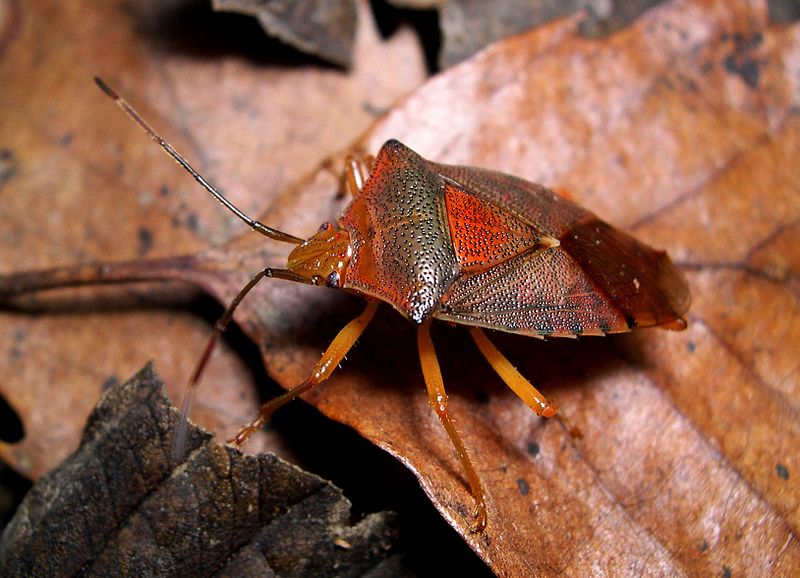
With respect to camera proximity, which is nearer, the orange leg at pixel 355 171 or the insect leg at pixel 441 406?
the insect leg at pixel 441 406

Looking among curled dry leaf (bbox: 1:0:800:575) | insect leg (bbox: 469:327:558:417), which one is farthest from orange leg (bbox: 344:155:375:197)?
insect leg (bbox: 469:327:558:417)

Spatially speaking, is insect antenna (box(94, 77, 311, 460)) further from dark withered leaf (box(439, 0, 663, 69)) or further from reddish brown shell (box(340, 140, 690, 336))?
dark withered leaf (box(439, 0, 663, 69))

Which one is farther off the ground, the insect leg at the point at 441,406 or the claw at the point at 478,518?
the insect leg at the point at 441,406

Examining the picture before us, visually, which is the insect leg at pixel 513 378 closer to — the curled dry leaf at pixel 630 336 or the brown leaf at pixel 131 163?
the curled dry leaf at pixel 630 336

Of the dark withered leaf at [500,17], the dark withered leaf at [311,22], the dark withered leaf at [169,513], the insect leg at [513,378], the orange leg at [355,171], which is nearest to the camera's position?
the dark withered leaf at [169,513]

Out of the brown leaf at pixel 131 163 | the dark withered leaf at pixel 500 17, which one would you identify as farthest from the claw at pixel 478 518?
the dark withered leaf at pixel 500 17

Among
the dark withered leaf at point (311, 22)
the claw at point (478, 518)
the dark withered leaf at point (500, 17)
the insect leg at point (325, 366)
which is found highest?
the dark withered leaf at point (311, 22)

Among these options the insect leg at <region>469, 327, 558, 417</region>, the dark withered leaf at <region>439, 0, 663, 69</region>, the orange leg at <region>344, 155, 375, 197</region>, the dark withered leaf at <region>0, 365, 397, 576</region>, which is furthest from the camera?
the dark withered leaf at <region>439, 0, 663, 69</region>

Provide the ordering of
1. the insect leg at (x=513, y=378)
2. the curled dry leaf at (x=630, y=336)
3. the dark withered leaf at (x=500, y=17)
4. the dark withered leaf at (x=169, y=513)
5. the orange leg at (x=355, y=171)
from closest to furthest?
1. the dark withered leaf at (x=169, y=513)
2. the curled dry leaf at (x=630, y=336)
3. the insect leg at (x=513, y=378)
4. the orange leg at (x=355, y=171)
5. the dark withered leaf at (x=500, y=17)
